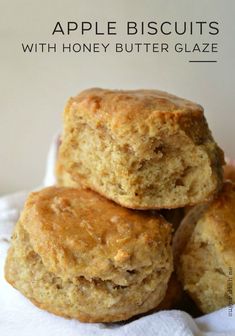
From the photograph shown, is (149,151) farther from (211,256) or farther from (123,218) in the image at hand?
(211,256)

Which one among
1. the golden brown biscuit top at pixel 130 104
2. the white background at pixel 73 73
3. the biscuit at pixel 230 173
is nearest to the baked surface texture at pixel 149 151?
the golden brown biscuit top at pixel 130 104

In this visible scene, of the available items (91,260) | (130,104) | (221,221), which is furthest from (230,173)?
(91,260)

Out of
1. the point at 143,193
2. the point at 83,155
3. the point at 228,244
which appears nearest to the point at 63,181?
the point at 83,155

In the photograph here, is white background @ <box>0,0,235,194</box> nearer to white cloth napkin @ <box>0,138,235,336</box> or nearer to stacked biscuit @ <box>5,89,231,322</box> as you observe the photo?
stacked biscuit @ <box>5,89,231,322</box>

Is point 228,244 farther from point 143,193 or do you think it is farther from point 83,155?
point 83,155

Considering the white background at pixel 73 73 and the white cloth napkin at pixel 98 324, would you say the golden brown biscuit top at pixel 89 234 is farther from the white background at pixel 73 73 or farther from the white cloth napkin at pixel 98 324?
the white background at pixel 73 73

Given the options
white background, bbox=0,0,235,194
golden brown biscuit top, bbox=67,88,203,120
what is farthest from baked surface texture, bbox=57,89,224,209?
white background, bbox=0,0,235,194
